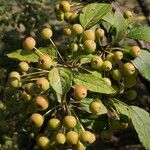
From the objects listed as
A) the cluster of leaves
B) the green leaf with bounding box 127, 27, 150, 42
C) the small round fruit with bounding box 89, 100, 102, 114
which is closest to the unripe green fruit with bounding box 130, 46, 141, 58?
the cluster of leaves

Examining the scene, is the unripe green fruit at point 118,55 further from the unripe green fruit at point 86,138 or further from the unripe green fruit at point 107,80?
the unripe green fruit at point 86,138

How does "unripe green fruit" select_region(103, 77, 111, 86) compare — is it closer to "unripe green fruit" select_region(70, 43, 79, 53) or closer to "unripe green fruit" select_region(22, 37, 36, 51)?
"unripe green fruit" select_region(70, 43, 79, 53)

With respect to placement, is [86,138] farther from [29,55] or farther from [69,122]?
[29,55]

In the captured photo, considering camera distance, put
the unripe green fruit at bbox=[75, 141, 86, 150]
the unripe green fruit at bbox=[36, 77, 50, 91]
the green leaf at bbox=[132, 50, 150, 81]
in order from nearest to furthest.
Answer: the unripe green fruit at bbox=[36, 77, 50, 91] → the unripe green fruit at bbox=[75, 141, 86, 150] → the green leaf at bbox=[132, 50, 150, 81]

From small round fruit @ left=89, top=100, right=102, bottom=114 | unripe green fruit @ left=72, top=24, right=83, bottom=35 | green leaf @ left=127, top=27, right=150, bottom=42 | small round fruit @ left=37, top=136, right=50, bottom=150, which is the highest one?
unripe green fruit @ left=72, top=24, right=83, bottom=35

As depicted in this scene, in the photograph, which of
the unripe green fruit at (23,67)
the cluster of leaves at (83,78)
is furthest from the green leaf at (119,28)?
the unripe green fruit at (23,67)

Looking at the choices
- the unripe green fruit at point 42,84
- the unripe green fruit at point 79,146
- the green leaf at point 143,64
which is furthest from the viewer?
the green leaf at point 143,64

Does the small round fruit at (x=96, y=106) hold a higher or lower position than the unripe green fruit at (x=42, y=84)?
lower

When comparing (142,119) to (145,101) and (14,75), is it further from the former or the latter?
(145,101)
